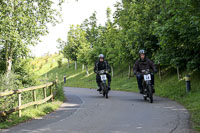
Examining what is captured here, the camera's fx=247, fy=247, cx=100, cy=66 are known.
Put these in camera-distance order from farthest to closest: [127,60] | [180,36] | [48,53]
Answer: [48,53], [127,60], [180,36]

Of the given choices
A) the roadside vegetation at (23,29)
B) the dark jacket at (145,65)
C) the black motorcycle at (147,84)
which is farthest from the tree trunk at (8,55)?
the black motorcycle at (147,84)

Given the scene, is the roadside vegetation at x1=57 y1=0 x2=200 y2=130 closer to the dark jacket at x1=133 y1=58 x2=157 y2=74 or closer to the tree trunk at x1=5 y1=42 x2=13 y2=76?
the dark jacket at x1=133 y1=58 x2=157 y2=74

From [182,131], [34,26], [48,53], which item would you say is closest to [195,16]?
[182,131]

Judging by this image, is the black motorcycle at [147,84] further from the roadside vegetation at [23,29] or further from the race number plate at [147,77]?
the roadside vegetation at [23,29]

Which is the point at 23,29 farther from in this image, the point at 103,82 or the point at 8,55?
the point at 103,82

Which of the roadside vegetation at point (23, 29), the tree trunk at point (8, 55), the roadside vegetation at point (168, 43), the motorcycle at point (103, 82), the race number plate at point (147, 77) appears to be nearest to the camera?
the roadside vegetation at point (168, 43)

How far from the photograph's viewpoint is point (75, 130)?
564cm

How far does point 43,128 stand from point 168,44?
874cm

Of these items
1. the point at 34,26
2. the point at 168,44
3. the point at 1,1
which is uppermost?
the point at 1,1

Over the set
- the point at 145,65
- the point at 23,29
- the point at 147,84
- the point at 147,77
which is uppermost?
the point at 23,29

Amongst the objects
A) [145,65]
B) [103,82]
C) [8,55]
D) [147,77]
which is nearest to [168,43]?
[145,65]

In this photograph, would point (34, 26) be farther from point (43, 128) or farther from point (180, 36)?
point (43, 128)

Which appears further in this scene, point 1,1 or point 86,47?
point 86,47

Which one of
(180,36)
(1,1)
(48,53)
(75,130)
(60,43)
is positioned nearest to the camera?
(75,130)
